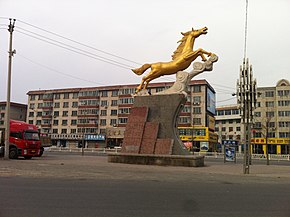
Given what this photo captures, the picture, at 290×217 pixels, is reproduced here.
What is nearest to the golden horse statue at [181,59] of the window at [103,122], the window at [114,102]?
the window at [114,102]

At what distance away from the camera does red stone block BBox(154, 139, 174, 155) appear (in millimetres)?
21641

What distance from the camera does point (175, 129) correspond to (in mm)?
22641

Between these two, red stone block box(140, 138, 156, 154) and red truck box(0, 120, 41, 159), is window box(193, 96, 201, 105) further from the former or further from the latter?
red stone block box(140, 138, 156, 154)

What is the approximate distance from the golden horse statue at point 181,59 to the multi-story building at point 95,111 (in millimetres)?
44803

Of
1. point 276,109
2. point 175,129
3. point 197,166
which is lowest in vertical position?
point 197,166

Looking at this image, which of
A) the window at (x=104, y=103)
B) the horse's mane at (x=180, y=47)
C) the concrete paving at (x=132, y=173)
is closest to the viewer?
the concrete paving at (x=132, y=173)

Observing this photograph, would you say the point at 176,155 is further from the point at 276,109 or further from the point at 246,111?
the point at 276,109

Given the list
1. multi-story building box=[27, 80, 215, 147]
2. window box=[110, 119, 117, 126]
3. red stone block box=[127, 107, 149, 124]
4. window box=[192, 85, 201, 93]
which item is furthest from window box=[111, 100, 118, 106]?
red stone block box=[127, 107, 149, 124]

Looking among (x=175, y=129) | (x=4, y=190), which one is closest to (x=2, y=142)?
(x=175, y=129)

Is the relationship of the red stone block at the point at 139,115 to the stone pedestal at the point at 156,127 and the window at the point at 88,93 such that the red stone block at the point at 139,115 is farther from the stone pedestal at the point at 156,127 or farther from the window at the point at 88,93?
the window at the point at 88,93

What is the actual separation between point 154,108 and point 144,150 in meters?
3.25

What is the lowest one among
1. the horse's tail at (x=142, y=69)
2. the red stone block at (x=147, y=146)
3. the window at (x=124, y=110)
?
the red stone block at (x=147, y=146)

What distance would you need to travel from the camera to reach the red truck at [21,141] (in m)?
A: 25.7

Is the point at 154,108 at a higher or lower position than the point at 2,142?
higher
